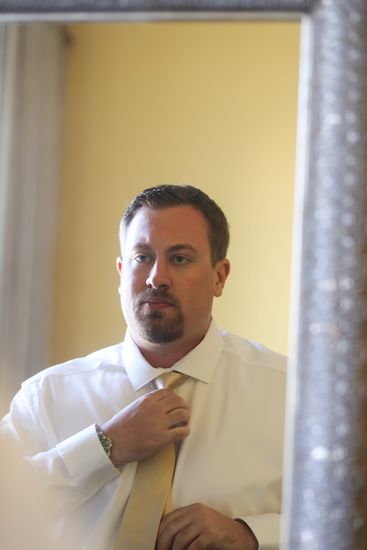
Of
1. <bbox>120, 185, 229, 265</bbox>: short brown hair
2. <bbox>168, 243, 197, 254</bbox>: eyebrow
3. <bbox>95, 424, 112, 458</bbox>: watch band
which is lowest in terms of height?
<bbox>95, 424, 112, 458</bbox>: watch band

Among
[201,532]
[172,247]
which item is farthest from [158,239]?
[201,532]

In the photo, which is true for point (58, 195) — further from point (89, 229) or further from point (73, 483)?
point (73, 483)

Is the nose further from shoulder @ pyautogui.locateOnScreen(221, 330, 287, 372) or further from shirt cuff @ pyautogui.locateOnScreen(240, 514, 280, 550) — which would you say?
shirt cuff @ pyautogui.locateOnScreen(240, 514, 280, 550)

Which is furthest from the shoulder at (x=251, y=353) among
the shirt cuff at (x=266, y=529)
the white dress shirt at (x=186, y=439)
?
the shirt cuff at (x=266, y=529)

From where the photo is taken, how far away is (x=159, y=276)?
53 cm

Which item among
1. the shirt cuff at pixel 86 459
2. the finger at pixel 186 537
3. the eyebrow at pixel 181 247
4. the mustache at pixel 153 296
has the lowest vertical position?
the finger at pixel 186 537

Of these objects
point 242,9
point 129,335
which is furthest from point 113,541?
point 242,9

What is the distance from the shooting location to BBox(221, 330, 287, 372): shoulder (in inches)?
20.4

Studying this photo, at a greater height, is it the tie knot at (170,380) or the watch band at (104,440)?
the tie knot at (170,380)

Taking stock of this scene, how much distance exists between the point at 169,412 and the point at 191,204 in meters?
0.16

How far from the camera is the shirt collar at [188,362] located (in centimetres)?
54

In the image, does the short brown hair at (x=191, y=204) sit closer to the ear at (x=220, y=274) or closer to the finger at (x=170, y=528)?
the ear at (x=220, y=274)

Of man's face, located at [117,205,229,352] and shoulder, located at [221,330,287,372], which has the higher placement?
man's face, located at [117,205,229,352]

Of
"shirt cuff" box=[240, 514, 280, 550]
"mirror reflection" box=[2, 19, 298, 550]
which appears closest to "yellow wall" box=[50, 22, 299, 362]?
"mirror reflection" box=[2, 19, 298, 550]
